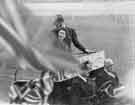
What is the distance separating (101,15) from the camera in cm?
59

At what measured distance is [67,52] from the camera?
23.5 inches

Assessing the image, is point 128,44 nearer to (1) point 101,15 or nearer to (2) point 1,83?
(1) point 101,15

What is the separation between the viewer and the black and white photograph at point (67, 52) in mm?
584

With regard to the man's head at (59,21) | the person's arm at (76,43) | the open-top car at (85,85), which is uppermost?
the man's head at (59,21)

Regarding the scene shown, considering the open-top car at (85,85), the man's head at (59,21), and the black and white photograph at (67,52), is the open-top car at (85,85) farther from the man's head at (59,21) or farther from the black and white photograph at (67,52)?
the man's head at (59,21)

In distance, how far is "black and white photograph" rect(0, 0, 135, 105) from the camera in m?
0.58

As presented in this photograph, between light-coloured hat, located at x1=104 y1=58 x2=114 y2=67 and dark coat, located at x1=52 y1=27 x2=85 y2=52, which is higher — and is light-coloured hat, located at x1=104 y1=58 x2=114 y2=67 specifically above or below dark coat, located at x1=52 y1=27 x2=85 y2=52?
below

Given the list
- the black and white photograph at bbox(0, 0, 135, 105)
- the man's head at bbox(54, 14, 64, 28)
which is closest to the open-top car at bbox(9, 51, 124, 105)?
the black and white photograph at bbox(0, 0, 135, 105)

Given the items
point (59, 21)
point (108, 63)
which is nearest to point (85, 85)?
point (108, 63)

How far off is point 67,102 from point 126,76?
173 mm

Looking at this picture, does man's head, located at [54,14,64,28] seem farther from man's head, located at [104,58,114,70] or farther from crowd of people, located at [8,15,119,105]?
man's head, located at [104,58,114,70]

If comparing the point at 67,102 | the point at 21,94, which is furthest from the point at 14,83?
the point at 67,102

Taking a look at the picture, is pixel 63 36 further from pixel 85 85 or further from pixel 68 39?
pixel 85 85

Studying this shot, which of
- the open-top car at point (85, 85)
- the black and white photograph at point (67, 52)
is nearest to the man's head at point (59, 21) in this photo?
the black and white photograph at point (67, 52)
